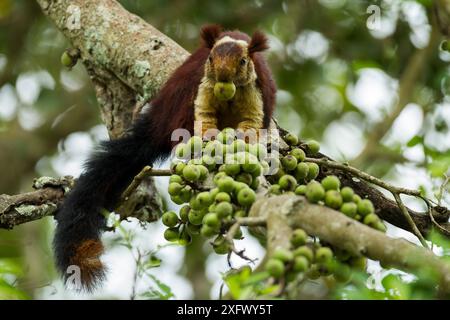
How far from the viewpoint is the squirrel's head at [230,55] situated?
2840 mm

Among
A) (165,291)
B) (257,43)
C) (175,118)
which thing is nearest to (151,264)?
(165,291)

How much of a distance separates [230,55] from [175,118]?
36 centimetres

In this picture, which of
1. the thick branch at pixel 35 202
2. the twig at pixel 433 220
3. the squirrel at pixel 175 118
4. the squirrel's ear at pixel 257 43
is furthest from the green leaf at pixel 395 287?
the squirrel's ear at pixel 257 43

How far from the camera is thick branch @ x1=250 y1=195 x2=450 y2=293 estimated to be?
4.72 ft

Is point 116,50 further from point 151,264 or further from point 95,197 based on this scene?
point 151,264

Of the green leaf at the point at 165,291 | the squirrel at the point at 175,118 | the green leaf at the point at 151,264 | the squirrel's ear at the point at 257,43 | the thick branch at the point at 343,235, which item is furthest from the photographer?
the squirrel's ear at the point at 257,43

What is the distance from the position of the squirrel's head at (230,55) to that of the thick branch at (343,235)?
1.23m

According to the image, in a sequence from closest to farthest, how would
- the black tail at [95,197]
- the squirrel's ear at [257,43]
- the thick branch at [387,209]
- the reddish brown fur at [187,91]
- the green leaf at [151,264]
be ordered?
the green leaf at [151,264] < the thick branch at [387,209] < the black tail at [95,197] < the reddish brown fur at [187,91] < the squirrel's ear at [257,43]

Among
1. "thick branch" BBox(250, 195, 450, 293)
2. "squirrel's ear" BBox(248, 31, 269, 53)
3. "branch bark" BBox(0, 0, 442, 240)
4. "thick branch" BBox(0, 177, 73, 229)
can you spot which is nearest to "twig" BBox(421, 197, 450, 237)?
"thick branch" BBox(250, 195, 450, 293)

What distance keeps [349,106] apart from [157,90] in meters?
3.03

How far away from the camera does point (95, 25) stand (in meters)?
3.27

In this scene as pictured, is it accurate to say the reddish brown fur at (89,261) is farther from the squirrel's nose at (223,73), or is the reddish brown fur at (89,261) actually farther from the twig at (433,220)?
the twig at (433,220)

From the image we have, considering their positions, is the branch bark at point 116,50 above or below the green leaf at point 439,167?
above

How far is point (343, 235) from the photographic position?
61.2 inches
